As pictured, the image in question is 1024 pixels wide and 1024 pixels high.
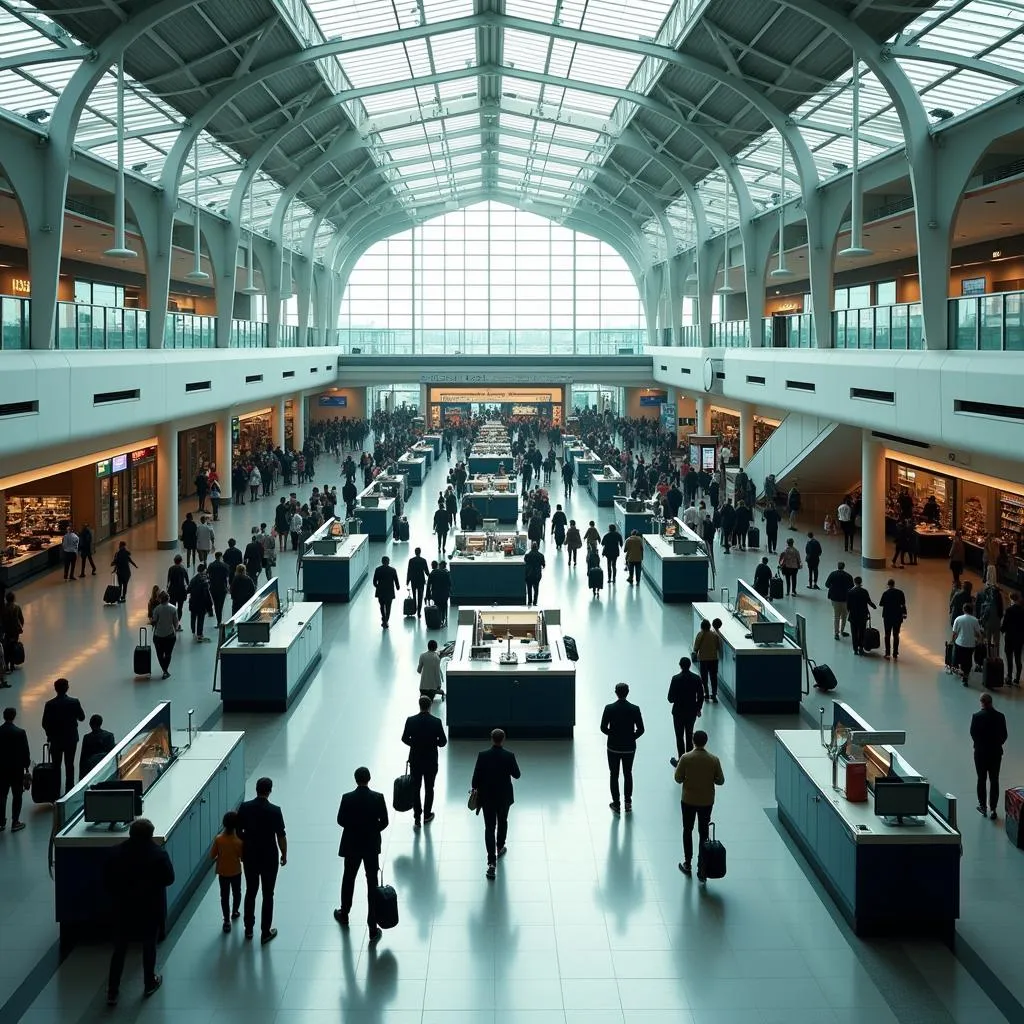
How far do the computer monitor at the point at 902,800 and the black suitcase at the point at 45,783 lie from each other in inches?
278

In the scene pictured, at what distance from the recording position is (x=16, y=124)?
17.0m

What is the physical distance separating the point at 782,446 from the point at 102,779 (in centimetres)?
2495

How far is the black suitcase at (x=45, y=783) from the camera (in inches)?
404

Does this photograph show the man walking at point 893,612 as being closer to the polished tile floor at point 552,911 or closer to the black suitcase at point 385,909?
the polished tile floor at point 552,911

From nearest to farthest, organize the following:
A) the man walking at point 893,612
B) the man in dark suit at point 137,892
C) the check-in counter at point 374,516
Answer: the man in dark suit at point 137,892
the man walking at point 893,612
the check-in counter at point 374,516

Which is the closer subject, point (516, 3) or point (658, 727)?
point (658, 727)

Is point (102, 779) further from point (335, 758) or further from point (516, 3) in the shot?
point (516, 3)

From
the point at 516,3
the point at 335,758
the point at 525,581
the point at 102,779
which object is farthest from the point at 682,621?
the point at 516,3

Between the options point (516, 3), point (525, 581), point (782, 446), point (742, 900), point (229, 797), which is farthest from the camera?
point (782, 446)

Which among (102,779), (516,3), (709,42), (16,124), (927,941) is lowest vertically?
(927,941)

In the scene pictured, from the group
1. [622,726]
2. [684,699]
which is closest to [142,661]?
[684,699]

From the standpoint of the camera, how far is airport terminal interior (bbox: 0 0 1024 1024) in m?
7.75

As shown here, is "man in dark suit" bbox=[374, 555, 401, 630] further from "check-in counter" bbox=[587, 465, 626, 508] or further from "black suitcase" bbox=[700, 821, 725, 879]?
"check-in counter" bbox=[587, 465, 626, 508]

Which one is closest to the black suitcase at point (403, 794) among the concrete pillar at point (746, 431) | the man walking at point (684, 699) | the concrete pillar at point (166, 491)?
the man walking at point (684, 699)
